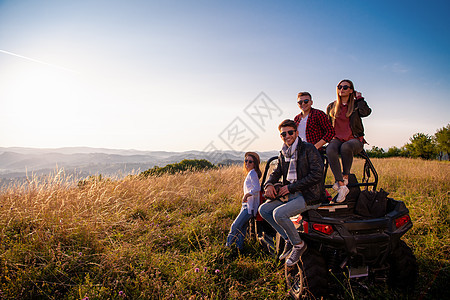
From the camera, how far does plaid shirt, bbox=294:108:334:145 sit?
410 centimetres

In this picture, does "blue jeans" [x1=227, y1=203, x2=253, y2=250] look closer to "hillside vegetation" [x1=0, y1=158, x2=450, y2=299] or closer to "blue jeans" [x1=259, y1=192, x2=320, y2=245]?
"hillside vegetation" [x1=0, y1=158, x2=450, y2=299]

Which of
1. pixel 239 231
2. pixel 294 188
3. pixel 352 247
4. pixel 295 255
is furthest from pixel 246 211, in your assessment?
pixel 352 247

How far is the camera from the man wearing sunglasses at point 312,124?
13.3 feet

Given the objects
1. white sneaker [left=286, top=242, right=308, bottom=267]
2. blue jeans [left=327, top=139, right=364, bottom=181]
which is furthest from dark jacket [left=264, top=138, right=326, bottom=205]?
blue jeans [left=327, top=139, right=364, bottom=181]

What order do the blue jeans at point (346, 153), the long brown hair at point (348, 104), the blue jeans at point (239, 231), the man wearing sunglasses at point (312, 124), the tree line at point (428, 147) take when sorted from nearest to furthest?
the blue jeans at point (346, 153) → the long brown hair at point (348, 104) → the man wearing sunglasses at point (312, 124) → the blue jeans at point (239, 231) → the tree line at point (428, 147)

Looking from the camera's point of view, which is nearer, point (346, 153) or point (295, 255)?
point (295, 255)

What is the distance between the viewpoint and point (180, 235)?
4.77 meters

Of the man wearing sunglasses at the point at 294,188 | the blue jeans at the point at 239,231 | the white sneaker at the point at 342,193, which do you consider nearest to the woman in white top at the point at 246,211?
the blue jeans at the point at 239,231

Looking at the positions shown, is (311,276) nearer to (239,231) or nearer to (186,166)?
(239,231)

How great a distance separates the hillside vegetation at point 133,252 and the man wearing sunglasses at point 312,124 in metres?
2.09

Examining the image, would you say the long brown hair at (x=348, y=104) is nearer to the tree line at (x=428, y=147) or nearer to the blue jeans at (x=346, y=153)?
the blue jeans at (x=346, y=153)

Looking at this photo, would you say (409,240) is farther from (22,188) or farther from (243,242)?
(22,188)

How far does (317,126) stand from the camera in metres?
4.21

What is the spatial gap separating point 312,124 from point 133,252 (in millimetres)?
3604
